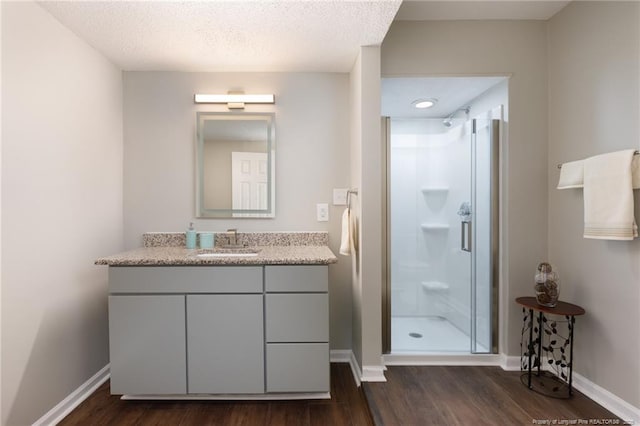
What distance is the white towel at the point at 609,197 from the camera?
1.57 m

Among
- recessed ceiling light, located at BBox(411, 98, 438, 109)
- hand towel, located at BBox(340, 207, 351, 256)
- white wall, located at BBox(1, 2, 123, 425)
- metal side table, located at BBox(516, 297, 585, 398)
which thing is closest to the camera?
white wall, located at BBox(1, 2, 123, 425)

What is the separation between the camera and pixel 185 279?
1799 millimetres

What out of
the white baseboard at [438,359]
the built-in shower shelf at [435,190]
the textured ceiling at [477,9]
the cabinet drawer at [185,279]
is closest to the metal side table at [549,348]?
the white baseboard at [438,359]

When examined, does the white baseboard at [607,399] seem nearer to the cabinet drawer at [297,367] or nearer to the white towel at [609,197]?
the white towel at [609,197]

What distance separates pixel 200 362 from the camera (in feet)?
5.92

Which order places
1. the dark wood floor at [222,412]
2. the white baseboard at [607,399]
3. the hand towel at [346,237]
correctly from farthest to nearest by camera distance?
1. the hand towel at [346,237]
2. the dark wood floor at [222,412]
3. the white baseboard at [607,399]

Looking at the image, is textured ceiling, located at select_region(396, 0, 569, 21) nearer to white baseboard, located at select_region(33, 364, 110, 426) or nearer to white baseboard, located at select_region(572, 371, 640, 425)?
white baseboard, located at select_region(572, 371, 640, 425)

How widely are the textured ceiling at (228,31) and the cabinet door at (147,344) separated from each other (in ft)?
5.10

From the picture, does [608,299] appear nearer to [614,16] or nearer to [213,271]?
[614,16]

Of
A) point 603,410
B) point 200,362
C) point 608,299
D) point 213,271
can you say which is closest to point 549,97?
point 608,299

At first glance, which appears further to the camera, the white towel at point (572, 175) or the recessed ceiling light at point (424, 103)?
the recessed ceiling light at point (424, 103)

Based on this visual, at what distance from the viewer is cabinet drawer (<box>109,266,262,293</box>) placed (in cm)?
179

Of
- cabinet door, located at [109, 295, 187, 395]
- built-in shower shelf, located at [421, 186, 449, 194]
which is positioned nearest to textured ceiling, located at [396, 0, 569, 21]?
built-in shower shelf, located at [421, 186, 449, 194]

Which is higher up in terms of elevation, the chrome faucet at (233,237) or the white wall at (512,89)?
the white wall at (512,89)
